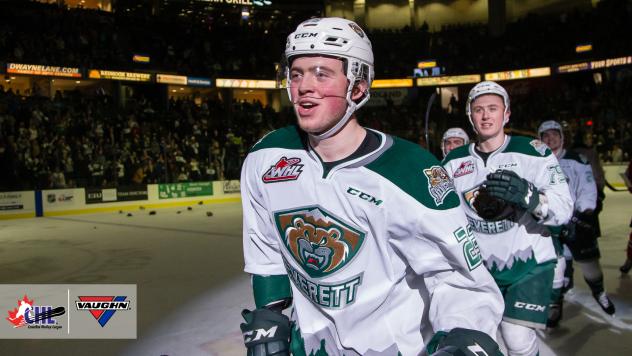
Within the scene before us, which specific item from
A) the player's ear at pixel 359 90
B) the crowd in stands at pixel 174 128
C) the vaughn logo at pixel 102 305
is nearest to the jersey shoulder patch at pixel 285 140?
Result: the player's ear at pixel 359 90

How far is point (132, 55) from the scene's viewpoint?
82.8ft

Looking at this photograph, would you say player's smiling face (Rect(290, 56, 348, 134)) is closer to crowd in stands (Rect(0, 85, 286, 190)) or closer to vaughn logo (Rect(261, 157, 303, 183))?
vaughn logo (Rect(261, 157, 303, 183))

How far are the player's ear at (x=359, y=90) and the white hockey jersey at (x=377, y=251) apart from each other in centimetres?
17

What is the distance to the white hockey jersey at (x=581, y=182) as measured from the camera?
5207 millimetres

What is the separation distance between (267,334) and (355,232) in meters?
0.47

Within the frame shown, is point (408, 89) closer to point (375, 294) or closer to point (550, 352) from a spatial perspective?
point (550, 352)

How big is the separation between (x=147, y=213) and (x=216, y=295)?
10251mm

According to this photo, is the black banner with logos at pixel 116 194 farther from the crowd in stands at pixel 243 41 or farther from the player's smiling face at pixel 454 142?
the player's smiling face at pixel 454 142

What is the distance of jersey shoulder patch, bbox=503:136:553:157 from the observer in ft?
10.8

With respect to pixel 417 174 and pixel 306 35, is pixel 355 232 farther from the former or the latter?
pixel 306 35

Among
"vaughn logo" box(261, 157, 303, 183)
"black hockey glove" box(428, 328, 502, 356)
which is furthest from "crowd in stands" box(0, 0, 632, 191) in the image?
"black hockey glove" box(428, 328, 502, 356)

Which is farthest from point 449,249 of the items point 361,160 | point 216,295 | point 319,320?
point 216,295

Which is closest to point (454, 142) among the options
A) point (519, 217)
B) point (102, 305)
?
point (519, 217)

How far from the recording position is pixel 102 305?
17.0 feet
